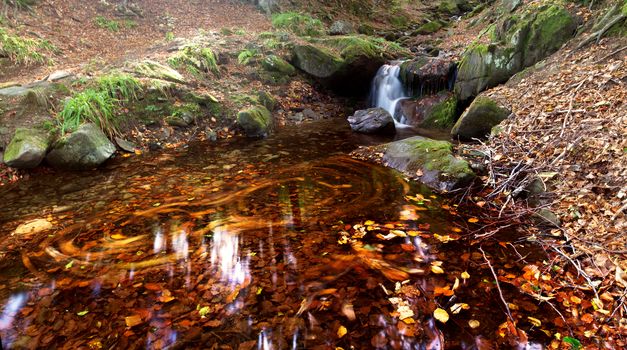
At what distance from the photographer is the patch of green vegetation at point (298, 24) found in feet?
42.6

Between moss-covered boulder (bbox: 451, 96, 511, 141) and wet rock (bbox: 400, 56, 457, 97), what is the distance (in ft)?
10.3

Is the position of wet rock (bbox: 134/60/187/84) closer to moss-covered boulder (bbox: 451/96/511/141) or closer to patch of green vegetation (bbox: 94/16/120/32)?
patch of green vegetation (bbox: 94/16/120/32)

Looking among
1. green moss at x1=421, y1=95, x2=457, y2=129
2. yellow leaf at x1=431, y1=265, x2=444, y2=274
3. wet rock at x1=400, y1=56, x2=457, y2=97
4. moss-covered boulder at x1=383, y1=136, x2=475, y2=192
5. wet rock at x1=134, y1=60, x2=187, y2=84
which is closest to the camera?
yellow leaf at x1=431, y1=265, x2=444, y2=274

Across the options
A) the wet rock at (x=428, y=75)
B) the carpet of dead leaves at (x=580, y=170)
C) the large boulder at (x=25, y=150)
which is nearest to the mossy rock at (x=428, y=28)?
the wet rock at (x=428, y=75)

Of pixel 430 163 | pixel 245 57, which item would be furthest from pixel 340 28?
pixel 430 163

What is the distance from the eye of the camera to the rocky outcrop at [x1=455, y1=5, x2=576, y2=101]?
287 inches

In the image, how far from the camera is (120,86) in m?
7.36

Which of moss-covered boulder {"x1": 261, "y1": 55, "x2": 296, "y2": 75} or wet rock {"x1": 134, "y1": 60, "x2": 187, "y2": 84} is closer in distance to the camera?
wet rock {"x1": 134, "y1": 60, "x2": 187, "y2": 84}

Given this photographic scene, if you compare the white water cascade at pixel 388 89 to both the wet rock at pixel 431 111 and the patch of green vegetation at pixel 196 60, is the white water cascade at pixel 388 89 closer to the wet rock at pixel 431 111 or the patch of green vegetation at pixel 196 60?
the wet rock at pixel 431 111

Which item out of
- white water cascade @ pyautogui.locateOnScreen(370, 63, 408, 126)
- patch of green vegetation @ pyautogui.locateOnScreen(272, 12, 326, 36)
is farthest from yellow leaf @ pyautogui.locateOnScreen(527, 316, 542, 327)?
patch of green vegetation @ pyautogui.locateOnScreen(272, 12, 326, 36)

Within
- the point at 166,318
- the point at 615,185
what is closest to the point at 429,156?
the point at 615,185

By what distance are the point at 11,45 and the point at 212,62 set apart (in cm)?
464

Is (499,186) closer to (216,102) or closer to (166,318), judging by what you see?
(166,318)

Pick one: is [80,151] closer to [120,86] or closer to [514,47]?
[120,86]
